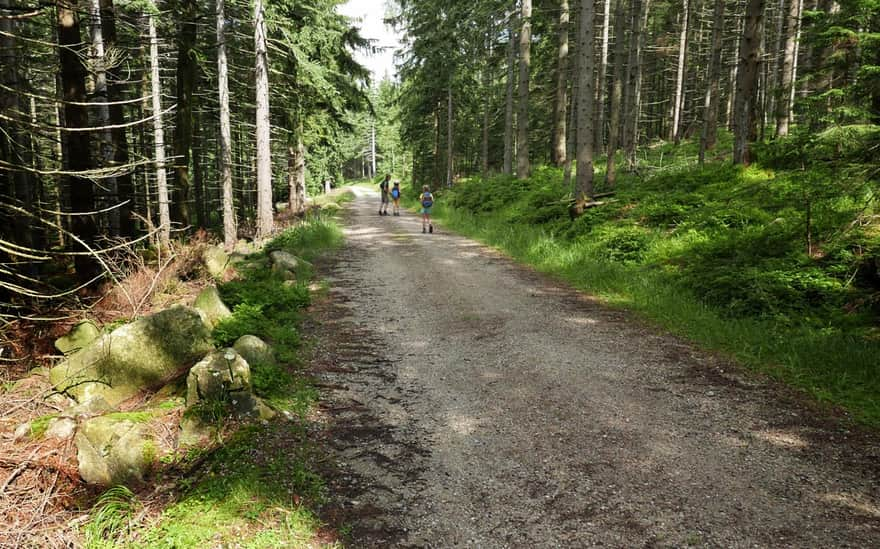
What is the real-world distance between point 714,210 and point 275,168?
25.6 meters

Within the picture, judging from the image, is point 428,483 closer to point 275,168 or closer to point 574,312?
point 574,312

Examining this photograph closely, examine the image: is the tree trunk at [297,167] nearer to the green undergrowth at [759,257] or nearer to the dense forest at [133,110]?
the dense forest at [133,110]

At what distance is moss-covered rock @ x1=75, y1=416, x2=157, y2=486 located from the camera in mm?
4051

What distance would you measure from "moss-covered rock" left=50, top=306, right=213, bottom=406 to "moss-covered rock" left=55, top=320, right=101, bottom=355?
59 cm

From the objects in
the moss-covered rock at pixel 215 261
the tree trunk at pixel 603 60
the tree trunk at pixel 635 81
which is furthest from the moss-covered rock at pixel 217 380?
the tree trunk at pixel 603 60

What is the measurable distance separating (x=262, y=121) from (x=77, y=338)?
Answer: 11157mm

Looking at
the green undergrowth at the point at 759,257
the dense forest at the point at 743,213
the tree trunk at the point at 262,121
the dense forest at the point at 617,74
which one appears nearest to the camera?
the green undergrowth at the point at 759,257

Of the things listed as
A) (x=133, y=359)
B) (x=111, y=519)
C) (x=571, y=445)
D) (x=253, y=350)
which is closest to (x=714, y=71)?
(x=571, y=445)

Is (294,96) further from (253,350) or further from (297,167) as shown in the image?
(253,350)

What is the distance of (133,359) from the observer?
564 cm

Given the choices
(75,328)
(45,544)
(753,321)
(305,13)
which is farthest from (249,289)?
(305,13)

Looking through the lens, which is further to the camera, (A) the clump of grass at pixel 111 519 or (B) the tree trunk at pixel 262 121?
(B) the tree trunk at pixel 262 121

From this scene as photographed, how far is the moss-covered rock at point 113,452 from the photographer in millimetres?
4051

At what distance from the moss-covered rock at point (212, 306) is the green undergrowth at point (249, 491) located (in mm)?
1669
